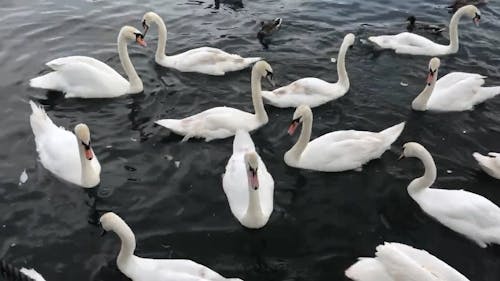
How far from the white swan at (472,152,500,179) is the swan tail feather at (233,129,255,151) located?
3948mm

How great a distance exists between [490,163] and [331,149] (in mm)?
2727

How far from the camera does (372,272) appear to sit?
23.8 ft

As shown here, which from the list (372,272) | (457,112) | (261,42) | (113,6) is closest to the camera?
(372,272)

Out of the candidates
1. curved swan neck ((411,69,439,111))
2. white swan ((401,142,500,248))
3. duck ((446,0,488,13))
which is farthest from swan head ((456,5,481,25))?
white swan ((401,142,500,248))

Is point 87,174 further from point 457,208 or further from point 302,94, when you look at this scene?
point 457,208

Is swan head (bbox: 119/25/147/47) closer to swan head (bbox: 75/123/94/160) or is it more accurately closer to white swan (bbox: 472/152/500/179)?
swan head (bbox: 75/123/94/160)

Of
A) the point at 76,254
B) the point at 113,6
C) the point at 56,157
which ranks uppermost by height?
the point at 113,6

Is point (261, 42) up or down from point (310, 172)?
up

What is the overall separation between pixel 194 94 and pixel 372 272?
6394 mm

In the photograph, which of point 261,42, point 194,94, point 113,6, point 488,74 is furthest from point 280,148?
point 113,6

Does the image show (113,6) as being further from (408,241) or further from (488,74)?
(408,241)

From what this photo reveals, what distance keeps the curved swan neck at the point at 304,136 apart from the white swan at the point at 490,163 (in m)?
2.95

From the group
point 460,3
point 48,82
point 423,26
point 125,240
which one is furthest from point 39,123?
point 460,3

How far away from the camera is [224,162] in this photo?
1001 centimetres
